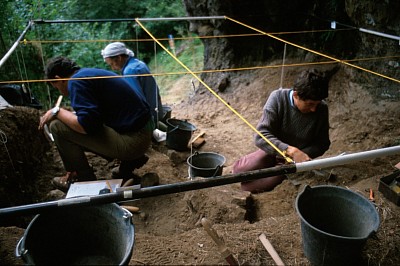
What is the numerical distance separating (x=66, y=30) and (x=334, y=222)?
412 inches

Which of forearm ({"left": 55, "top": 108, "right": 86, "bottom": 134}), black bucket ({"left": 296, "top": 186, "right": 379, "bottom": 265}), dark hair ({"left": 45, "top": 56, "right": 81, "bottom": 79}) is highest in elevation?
dark hair ({"left": 45, "top": 56, "right": 81, "bottom": 79})

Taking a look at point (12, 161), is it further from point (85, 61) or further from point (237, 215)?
point (85, 61)

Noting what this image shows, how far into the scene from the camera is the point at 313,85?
106 inches

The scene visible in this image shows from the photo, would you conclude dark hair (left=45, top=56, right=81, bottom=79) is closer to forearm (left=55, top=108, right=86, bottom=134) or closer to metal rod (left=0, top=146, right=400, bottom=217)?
forearm (left=55, top=108, right=86, bottom=134)

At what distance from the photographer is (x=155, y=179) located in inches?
139

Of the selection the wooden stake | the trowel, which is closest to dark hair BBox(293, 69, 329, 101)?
the wooden stake

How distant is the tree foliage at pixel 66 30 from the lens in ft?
17.5

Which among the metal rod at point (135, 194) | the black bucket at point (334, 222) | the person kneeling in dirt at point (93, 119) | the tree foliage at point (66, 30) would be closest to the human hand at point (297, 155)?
the black bucket at point (334, 222)

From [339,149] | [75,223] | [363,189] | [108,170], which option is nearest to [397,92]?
[339,149]

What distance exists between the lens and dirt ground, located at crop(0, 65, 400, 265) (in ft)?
6.92

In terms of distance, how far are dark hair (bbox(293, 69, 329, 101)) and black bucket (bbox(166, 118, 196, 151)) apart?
7.67 ft

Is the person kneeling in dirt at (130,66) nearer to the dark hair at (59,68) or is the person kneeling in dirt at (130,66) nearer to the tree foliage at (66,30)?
the tree foliage at (66,30)

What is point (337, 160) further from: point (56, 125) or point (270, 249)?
point (56, 125)

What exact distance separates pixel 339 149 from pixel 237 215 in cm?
227
